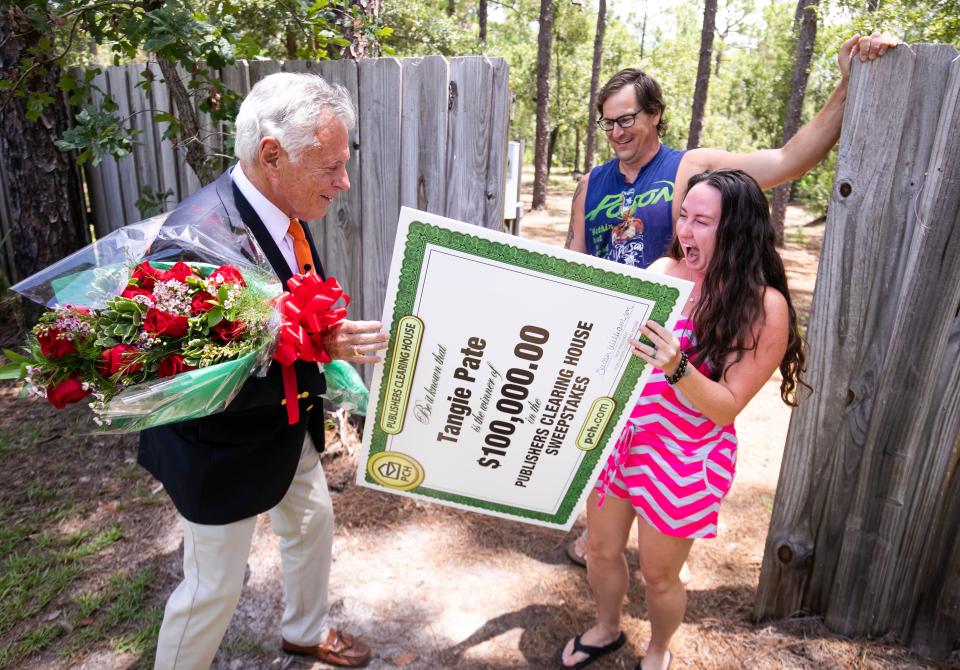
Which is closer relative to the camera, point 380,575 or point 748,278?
point 748,278

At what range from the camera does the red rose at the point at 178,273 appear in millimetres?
1646

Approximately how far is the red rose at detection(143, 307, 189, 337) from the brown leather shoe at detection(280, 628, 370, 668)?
1.66 meters

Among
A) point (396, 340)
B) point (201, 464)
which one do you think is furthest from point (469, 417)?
point (201, 464)

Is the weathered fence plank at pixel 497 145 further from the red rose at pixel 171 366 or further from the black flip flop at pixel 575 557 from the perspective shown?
the red rose at pixel 171 366

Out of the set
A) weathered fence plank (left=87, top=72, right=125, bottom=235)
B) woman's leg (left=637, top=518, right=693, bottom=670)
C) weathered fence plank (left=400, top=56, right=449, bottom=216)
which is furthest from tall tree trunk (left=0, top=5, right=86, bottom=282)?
woman's leg (left=637, top=518, right=693, bottom=670)

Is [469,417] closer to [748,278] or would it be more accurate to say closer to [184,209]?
[748,278]

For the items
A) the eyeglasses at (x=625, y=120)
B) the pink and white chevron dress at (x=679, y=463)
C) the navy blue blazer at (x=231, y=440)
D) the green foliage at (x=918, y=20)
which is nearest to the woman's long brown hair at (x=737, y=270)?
the pink and white chevron dress at (x=679, y=463)

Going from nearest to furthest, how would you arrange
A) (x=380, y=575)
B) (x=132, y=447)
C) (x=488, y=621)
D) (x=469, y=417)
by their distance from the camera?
(x=469, y=417) < (x=488, y=621) < (x=380, y=575) < (x=132, y=447)

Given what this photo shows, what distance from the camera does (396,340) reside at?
1912 millimetres

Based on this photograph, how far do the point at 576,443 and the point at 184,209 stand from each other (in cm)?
143

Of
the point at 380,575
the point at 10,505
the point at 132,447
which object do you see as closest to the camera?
the point at 380,575

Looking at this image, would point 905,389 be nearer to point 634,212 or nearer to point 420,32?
point 634,212

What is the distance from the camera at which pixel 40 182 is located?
188 inches

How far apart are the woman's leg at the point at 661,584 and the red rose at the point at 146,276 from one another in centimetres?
171
